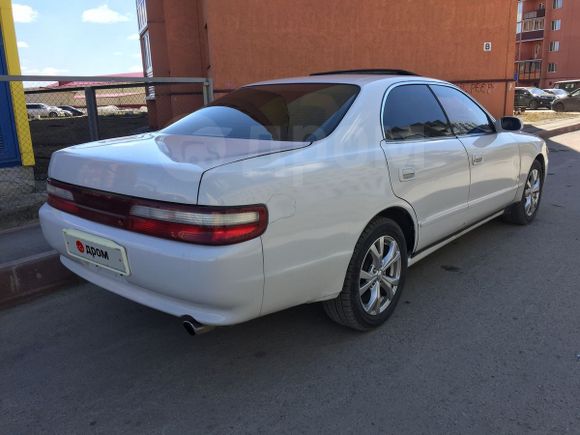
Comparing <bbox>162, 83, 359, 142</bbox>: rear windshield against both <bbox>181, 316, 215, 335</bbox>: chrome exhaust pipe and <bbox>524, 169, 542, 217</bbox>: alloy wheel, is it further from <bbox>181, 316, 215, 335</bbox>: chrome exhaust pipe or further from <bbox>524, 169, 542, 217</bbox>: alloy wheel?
<bbox>524, 169, 542, 217</bbox>: alloy wheel

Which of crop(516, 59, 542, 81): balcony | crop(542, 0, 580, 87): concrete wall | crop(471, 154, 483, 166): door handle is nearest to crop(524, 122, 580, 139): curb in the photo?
crop(471, 154, 483, 166): door handle

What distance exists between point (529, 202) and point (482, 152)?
1600 mm

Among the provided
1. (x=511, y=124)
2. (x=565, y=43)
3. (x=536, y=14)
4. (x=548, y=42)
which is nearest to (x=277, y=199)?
(x=511, y=124)

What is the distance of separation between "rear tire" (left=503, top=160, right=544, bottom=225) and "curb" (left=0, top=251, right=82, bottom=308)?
170 inches

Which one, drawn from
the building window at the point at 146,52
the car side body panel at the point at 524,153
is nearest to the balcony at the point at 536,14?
the building window at the point at 146,52

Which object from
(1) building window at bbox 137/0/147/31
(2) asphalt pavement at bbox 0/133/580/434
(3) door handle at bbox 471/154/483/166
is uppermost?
(1) building window at bbox 137/0/147/31

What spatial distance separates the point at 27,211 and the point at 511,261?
203 inches

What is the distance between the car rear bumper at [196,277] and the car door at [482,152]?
2359mm

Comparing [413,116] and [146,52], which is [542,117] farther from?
[413,116]

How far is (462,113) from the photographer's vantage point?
4.13 meters

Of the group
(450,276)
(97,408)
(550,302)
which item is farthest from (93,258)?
(550,302)

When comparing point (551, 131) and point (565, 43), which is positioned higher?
point (565, 43)

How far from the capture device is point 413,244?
3418 mm

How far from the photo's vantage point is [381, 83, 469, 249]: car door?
321 centimetres
